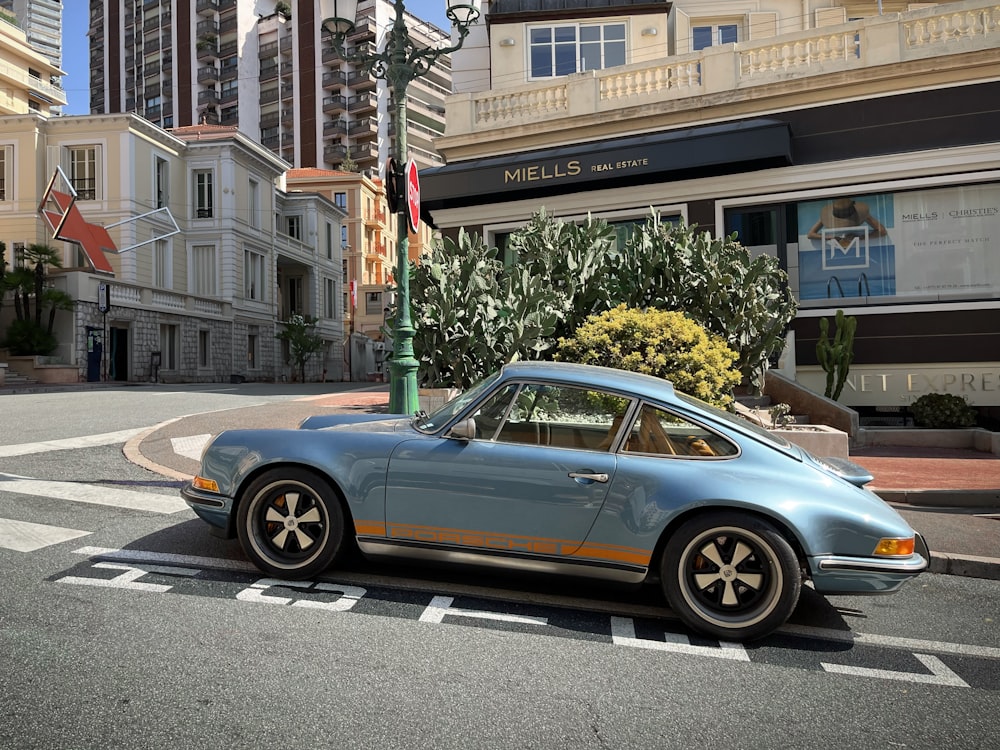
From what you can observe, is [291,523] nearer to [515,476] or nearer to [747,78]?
[515,476]

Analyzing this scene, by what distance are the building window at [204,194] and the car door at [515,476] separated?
4023 cm

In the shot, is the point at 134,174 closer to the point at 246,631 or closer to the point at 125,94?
the point at 246,631

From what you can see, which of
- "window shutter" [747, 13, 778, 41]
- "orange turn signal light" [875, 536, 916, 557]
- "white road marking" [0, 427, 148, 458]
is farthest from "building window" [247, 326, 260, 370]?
A: "orange turn signal light" [875, 536, 916, 557]

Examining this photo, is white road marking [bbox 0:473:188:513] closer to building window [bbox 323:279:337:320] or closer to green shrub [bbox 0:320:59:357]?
green shrub [bbox 0:320:59:357]

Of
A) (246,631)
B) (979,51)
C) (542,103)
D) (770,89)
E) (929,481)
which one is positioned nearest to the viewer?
(246,631)

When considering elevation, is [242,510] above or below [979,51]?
below

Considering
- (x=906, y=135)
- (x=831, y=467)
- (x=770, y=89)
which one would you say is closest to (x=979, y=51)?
(x=906, y=135)

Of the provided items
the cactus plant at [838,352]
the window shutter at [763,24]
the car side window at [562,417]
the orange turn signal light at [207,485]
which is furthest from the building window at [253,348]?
the car side window at [562,417]

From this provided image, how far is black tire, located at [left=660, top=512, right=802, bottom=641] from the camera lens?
3.46 meters

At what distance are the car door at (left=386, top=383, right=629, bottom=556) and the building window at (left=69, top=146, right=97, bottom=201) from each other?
124 feet

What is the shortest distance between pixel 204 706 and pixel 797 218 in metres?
15.4

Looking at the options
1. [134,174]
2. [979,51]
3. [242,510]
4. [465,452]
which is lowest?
[242,510]

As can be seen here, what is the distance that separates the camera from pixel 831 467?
154 inches

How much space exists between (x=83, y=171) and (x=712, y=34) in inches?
1210
